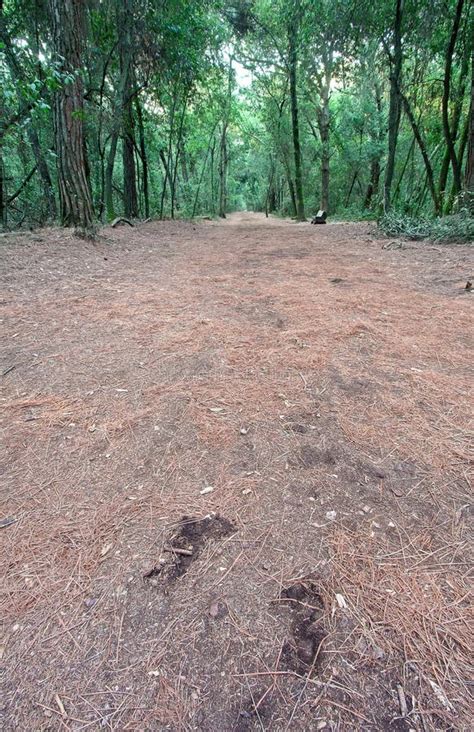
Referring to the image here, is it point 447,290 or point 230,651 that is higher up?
point 447,290

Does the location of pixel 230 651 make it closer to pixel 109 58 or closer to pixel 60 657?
pixel 60 657

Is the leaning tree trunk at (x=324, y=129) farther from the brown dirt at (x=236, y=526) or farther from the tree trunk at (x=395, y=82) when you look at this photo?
the brown dirt at (x=236, y=526)

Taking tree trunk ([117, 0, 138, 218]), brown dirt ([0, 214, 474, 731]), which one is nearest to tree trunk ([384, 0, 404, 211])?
tree trunk ([117, 0, 138, 218])

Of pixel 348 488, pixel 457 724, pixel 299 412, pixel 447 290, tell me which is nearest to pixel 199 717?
pixel 457 724

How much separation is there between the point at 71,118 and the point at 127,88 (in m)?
3.67

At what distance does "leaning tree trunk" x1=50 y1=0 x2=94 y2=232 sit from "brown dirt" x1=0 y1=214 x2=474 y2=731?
3472mm

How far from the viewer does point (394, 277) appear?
12.8ft

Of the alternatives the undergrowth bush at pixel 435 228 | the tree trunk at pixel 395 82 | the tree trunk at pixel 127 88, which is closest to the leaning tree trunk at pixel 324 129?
the tree trunk at pixel 395 82

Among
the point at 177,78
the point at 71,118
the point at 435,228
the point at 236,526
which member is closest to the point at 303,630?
the point at 236,526

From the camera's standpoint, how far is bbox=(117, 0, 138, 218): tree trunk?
6.78m

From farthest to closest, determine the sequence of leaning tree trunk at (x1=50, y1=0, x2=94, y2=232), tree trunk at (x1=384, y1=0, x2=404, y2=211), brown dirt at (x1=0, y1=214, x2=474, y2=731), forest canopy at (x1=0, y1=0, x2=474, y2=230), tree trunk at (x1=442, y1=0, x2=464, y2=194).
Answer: tree trunk at (x1=384, y1=0, x2=404, y2=211)
tree trunk at (x1=442, y1=0, x2=464, y2=194)
forest canopy at (x1=0, y1=0, x2=474, y2=230)
leaning tree trunk at (x1=50, y1=0, x2=94, y2=232)
brown dirt at (x1=0, y1=214, x2=474, y2=731)

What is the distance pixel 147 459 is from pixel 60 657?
0.66 metres

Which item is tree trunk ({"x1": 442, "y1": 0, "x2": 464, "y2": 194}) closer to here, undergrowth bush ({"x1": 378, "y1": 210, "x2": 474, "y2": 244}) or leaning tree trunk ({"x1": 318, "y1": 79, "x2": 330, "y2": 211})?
undergrowth bush ({"x1": 378, "y1": 210, "x2": 474, "y2": 244})

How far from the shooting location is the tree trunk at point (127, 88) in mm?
6777
